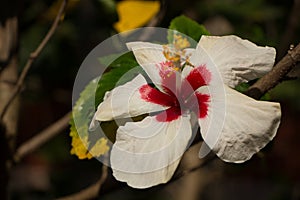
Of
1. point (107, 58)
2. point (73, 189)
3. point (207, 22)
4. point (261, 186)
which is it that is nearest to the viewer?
point (107, 58)

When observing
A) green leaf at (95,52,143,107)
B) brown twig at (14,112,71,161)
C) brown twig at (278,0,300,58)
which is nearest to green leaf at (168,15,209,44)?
green leaf at (95,52,143,107)

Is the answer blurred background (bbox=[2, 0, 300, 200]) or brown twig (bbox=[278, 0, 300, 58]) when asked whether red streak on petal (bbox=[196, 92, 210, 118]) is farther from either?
brown twig (bbox=[278, 0, 300, 58])

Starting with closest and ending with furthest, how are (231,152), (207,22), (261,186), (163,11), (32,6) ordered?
1. (231,152)
2. (163,11)
3. (32,6)
4. (207,22)
5. (261,186)

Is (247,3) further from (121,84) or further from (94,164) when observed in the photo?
(121,84)

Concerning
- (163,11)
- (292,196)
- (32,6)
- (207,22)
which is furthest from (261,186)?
(163,11)

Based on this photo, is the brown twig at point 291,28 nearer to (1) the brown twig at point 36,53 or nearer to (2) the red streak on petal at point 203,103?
(1) the brown twig at point 36,53

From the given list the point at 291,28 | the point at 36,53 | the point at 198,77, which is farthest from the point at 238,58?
the point at 291,28

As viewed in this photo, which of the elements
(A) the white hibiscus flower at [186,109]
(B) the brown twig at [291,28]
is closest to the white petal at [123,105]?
(A) the white hibiscus flower at [186,109]
